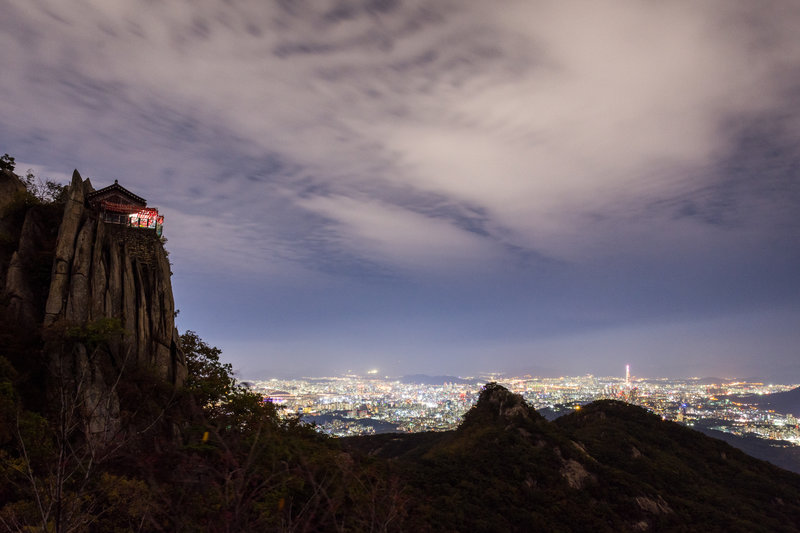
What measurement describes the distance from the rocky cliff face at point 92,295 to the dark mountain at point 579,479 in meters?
17.9

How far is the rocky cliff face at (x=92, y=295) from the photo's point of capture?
1739 cm

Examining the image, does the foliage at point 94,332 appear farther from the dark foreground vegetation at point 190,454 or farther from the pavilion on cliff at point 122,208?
the pavilion on cliff at point 122,208

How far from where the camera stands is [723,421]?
10194 centimetres

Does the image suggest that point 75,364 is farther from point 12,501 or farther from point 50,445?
point 12,501

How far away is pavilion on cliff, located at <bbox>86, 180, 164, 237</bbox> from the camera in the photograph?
76.6 feet

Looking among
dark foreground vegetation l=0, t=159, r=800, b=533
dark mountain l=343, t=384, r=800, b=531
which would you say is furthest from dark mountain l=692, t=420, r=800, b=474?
dark foreground vegetation l=0, t=159, r=800, b=533

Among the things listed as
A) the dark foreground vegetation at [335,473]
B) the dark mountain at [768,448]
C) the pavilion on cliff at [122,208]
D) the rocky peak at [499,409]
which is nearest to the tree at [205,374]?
the dark foreground vegetation at [335,473]

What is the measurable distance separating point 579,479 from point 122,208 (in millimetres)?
41582

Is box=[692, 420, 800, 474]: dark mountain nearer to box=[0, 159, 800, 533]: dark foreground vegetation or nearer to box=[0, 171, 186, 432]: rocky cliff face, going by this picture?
box=[0, 159, 800, 533]: dark foreground vegetation

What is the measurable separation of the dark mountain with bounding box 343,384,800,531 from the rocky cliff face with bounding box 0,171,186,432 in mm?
17880

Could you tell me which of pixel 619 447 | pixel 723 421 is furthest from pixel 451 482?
pixel 723 421

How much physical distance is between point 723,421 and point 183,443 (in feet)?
454

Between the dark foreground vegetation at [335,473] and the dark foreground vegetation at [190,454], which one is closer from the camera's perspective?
the dark foreground vegetation at [335,473]

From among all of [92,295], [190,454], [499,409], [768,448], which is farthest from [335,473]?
[768,448]
